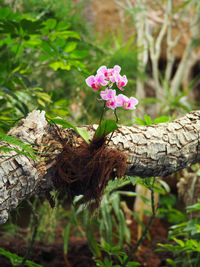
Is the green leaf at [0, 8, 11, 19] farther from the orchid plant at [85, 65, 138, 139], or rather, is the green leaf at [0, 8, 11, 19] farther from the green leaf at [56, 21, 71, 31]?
the orchid plant at [85, 65, 138, 139]

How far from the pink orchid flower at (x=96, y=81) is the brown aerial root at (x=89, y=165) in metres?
0.15

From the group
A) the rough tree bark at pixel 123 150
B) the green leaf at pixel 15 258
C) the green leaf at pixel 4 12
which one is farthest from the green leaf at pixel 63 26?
the green leaf at pixel 15 258

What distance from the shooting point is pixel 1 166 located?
0.72m

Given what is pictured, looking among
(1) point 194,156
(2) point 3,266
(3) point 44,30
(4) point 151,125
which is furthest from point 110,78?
(2) point 3,266

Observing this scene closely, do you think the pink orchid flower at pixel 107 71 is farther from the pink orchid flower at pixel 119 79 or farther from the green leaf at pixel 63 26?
the green leaf at pixel 63 26

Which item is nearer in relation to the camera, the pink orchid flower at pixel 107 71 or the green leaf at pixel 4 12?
the pink orchid flower at pixel 107 71

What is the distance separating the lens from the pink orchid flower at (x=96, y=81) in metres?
0.76

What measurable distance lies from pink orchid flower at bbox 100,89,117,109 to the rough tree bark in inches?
6.0

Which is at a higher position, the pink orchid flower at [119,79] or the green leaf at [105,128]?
the pink orchid flower at [119,79]

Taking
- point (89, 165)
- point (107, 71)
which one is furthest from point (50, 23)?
point (89, 165)

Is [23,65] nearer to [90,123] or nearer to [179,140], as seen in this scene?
[90,123]

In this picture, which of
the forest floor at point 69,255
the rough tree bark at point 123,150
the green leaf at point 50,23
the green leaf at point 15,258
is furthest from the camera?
the forest floor at point 69,255

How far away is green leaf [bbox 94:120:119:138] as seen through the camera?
782 millimetres

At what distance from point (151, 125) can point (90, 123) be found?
22 cm
